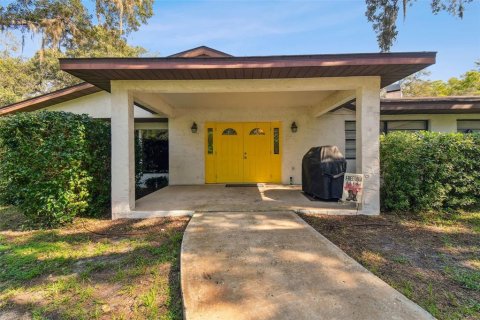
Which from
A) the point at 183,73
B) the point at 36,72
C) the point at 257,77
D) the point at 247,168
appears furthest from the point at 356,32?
the point at 36,72

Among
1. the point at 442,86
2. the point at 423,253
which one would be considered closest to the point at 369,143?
the point at 423,253

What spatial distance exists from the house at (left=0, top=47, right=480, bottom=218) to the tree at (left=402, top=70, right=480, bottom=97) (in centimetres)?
2064

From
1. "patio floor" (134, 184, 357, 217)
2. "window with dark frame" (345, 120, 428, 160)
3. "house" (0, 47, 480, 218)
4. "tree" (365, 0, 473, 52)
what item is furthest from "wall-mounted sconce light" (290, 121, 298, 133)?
"tree" (365, 0, 473, 52)

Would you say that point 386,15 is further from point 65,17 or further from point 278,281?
point 65,17

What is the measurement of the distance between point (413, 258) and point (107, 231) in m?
4.77

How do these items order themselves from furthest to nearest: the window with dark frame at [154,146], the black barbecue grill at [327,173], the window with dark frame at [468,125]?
the window with dark frame at [154,146]
the window with dark frame at [468,125]
the black barbecue grill at [327,173]

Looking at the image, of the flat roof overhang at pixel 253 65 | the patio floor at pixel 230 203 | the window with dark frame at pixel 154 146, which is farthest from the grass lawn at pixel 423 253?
the window with dark frame at pixel 154 146

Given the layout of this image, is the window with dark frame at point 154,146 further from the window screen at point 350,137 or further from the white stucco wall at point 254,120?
the window screen at point 350,137

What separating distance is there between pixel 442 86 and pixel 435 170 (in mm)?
31306

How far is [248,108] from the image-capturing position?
884 cm

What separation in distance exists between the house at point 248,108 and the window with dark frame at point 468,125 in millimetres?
36

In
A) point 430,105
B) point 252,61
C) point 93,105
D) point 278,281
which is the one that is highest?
point 93,105

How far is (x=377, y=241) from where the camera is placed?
371 cm

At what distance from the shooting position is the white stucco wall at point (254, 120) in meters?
8.82
